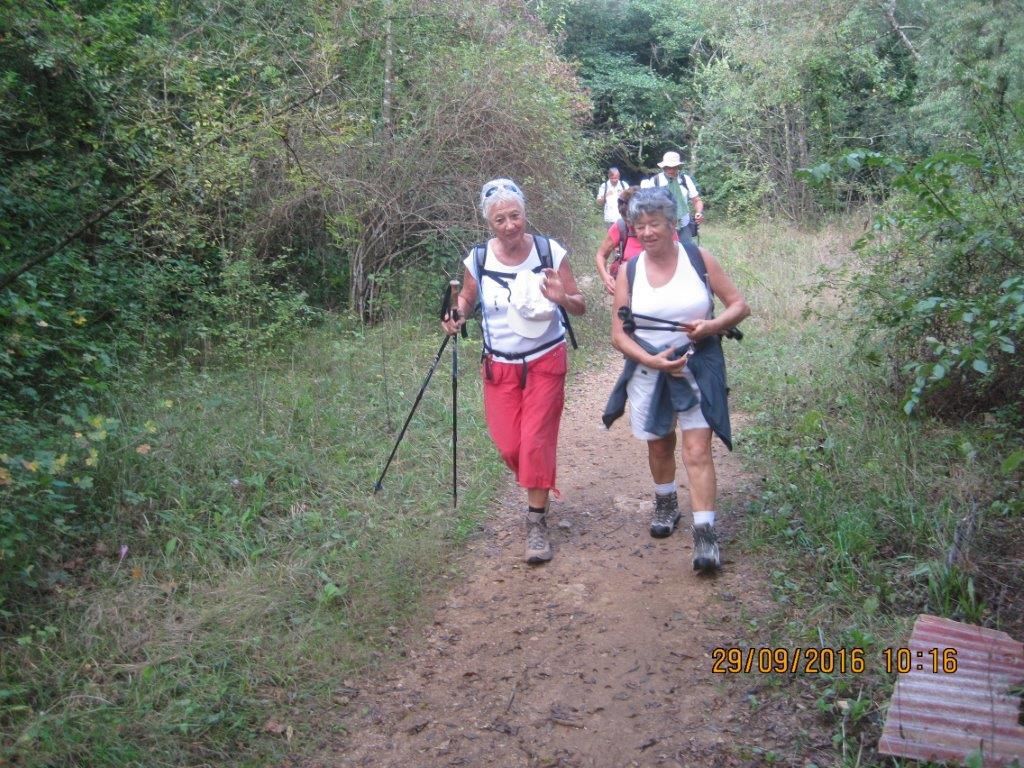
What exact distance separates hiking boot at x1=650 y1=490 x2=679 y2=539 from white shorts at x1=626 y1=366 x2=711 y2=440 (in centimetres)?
52

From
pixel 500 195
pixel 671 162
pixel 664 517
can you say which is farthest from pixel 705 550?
pixel 671 162

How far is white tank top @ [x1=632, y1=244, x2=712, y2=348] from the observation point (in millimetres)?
4418

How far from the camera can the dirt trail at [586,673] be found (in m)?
3.27

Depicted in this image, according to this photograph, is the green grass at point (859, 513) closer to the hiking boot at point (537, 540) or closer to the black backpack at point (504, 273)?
the hiking boot at point (537, 540)

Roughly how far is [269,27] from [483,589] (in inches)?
272

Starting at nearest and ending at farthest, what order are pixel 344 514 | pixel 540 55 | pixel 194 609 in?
1. pixel 194 609
2. pixel 344 514
3. pixel 540 55

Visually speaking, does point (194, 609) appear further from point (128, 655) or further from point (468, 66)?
point (468, 66)

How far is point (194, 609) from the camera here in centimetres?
396

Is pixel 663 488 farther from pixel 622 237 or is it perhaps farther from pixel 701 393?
pixel 622 237

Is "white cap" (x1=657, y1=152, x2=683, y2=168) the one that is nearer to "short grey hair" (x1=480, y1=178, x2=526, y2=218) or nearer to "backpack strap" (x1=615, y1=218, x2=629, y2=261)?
"backpack strap" (x1=615, y1=218, x2=629, y2=261)

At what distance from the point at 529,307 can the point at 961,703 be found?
259cm

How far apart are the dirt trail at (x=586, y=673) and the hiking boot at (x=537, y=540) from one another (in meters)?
0.07

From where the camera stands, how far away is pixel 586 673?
3.74m

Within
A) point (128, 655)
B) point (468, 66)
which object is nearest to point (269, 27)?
point (468, 66)
